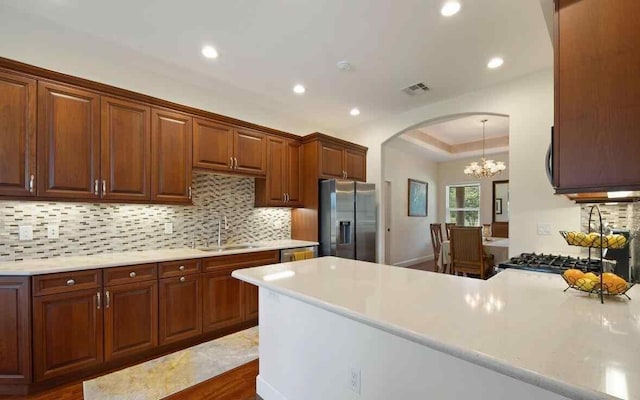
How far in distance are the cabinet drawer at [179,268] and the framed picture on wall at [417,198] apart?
17.6ft

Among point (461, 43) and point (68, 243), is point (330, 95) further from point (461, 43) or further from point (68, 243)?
point (68, 243)

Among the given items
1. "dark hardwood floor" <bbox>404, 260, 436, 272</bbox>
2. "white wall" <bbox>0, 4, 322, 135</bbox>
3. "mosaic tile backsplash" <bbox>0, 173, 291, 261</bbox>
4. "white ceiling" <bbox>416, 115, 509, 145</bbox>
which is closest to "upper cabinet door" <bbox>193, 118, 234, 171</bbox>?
"mosaic tile backsplash" <bbox>0, 173, 291, 261</bbox>

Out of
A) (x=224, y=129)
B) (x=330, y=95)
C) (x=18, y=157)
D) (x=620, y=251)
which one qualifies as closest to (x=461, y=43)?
(x=330, y=95)

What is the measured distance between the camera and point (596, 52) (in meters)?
1.08

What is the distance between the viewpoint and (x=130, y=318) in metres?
2.45

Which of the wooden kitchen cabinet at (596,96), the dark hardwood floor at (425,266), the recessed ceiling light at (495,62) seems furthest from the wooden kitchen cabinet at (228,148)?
the dark hardwood floor at (425,266)

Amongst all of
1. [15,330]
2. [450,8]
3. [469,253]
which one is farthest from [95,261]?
[469,253]

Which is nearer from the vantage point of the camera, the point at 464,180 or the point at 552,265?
the point at 552,265

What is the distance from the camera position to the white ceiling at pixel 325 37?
2242 millimetres

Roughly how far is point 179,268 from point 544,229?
377 centimetres

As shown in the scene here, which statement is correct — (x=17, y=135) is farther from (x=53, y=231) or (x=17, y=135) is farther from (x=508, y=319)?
(x=508, y=319)

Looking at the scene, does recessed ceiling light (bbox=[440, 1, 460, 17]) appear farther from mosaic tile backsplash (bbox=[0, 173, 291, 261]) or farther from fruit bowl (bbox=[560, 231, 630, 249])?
mosaic tile backsplash (bbox=[0, 173, 291, 261])

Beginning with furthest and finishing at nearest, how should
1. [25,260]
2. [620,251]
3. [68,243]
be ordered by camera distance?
[68,243] → [25,260] → [620,251]

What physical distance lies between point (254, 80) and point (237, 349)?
294 cm
